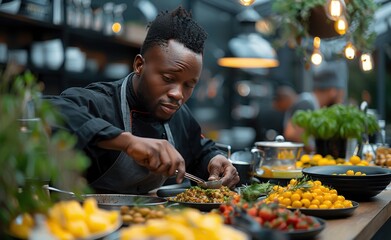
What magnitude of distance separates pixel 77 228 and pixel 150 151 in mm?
603

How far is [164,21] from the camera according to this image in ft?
8.06

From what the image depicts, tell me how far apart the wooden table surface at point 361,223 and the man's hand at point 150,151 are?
549mm

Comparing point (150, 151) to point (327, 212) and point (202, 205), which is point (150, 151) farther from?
point (327, 212)

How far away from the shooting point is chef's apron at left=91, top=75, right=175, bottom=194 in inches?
94.7

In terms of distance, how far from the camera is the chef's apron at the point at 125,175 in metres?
2.40

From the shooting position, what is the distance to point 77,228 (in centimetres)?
127

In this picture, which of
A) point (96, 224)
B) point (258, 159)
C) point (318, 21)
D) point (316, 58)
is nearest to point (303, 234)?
point (96, 224)

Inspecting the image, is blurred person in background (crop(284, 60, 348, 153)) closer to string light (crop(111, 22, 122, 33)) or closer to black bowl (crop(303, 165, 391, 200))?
string light (crop(111, 22, 122, 33))

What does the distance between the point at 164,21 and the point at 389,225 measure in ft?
5.70

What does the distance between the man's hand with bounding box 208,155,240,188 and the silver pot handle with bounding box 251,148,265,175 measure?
0.20 m

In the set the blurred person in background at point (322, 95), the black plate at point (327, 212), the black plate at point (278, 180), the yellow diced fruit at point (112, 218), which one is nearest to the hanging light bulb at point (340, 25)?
the black plate at point (278, 180)

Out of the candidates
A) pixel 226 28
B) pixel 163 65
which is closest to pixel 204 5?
pixel 226 28

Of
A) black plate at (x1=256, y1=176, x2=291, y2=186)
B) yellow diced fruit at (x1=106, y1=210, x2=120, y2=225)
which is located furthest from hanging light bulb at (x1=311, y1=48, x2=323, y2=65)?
yellow diced fruit at (x1=106, y1=210, x2=120, y2=225)

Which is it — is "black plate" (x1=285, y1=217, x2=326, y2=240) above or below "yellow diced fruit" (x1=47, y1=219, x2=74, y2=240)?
below
